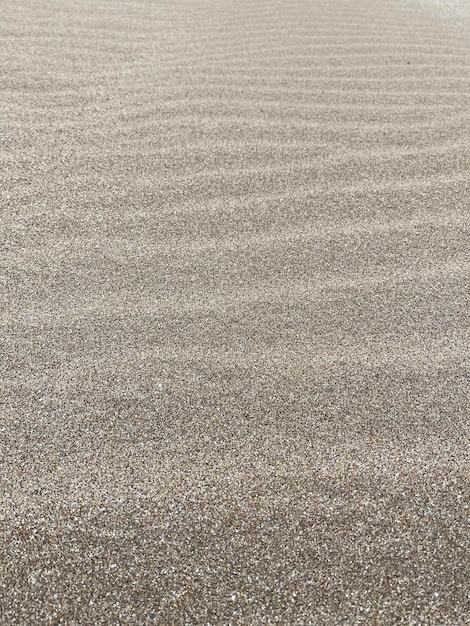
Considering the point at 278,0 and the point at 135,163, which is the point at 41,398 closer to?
the point at 135,163

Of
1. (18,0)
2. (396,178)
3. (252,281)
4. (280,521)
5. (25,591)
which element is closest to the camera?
(25,591)

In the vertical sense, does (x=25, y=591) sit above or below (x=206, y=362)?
below

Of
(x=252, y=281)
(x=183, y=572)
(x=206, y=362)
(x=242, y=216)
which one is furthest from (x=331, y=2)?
(x=183, y=572)

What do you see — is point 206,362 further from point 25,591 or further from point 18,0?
point 18,0

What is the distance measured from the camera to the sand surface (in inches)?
48.9

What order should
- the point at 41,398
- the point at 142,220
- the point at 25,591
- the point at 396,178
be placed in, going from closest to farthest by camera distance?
the point at 25,591
the point at 41,398
the point at 142,220
the point at 396,178

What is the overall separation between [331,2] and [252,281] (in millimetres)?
2879

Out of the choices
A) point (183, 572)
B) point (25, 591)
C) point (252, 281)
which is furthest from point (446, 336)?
point (25, 591)

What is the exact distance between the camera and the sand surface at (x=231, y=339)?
124 centimetres

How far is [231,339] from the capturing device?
173 centimetres

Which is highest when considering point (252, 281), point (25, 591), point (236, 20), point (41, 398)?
point (236, 20)

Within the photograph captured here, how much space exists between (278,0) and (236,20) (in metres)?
0.51

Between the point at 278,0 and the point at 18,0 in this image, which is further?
the point at 278,0

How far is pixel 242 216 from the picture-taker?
217 centimetres
